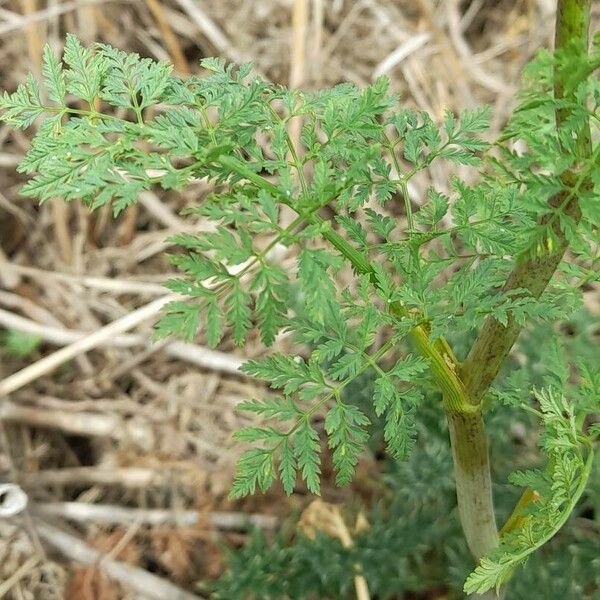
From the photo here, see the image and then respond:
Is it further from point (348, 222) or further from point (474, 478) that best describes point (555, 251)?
point (474, 478)

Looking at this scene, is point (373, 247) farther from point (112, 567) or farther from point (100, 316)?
point (100, 316)

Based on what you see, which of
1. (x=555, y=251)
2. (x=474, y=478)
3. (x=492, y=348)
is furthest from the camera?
(x=474, y=478)

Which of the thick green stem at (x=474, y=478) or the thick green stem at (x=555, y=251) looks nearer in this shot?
the thick green stem at (x=555, y=251)

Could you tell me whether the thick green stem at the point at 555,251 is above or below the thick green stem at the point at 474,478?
above

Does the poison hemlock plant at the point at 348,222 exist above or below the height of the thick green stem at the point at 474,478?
above

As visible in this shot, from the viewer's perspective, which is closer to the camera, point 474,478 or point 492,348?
point 492,348

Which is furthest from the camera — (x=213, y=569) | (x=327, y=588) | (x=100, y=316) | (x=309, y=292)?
(x=100, y=316)

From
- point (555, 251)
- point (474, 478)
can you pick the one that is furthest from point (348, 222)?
point (474, 478)

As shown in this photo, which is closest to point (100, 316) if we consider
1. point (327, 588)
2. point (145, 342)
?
point (145, 342)
